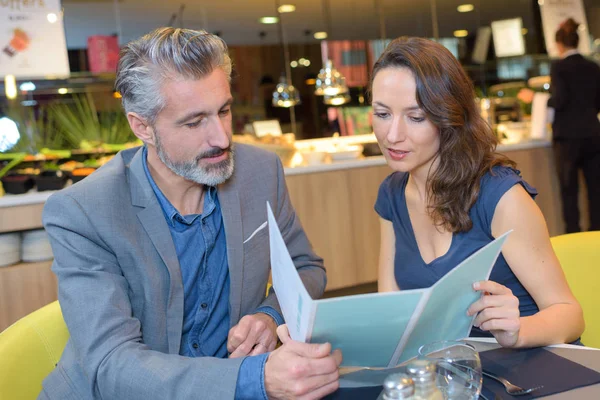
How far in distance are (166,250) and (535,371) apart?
841 mm

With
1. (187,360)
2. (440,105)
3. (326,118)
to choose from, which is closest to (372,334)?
(187,360)

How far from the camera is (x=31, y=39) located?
4762 mm

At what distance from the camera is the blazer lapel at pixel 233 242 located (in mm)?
1650

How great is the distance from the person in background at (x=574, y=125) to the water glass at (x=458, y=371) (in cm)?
421

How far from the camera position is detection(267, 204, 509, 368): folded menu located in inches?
39.7

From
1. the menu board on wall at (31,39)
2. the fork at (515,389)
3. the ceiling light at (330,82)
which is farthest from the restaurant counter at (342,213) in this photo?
the fork at (515,389)

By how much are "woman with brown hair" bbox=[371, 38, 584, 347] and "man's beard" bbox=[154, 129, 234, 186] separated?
42 centimetres

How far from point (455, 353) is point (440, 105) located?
2.60 ft

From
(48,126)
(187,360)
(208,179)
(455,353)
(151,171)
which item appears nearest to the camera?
(455,353)

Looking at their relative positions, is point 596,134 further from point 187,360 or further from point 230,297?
point 187,360

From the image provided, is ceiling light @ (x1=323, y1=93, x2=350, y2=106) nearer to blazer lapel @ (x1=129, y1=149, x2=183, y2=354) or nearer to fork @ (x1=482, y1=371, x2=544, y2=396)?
blazer lapel @ (x1=129, y1=149, x2=183, y2=354)

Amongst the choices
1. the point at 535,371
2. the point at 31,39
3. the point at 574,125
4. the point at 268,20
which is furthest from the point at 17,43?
the point at 535,371

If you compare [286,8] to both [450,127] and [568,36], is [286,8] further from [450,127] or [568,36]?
[450,127]

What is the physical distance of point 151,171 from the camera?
5.70ft
